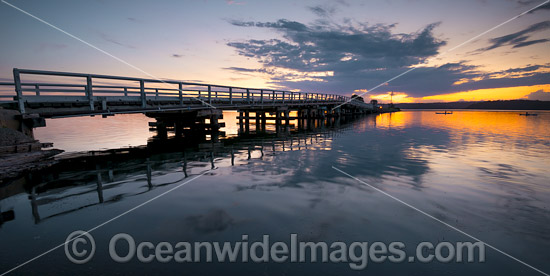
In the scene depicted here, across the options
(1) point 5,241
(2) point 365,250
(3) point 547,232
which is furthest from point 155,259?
(3) point 547,232

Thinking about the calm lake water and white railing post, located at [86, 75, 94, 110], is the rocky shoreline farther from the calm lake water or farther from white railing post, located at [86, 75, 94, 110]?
white railing post, located at [86, 75, 94, 110]

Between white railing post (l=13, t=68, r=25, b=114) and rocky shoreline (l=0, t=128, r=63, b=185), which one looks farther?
white railing post (l=13, t=68, r=25, b=114)

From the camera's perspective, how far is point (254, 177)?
780 centimetres

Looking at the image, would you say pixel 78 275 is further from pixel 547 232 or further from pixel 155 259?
pixel 547 232

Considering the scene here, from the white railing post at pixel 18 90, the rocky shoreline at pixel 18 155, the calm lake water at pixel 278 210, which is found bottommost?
the calm lake water at pixel 278 210

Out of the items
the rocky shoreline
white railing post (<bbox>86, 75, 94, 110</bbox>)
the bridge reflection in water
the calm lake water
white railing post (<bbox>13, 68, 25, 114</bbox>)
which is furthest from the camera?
white railing post (<bbox>86, 75, 94, 110</bbox>)

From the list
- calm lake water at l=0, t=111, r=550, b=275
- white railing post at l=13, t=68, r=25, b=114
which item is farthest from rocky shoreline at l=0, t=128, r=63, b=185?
white railing post at l=13, t=68, r=25, b=114

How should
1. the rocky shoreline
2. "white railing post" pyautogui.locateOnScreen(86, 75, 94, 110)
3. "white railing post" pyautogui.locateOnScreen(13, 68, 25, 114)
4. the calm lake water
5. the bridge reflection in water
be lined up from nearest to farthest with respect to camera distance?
the calm lake water, the bridge reflection in water, the rocky shoreline, "white railing post" pyautogui.locateOnScreen(13, 68, 25, 114), "white railing post" pyautogui.locateOnScreen(86, 75, 94, 110)

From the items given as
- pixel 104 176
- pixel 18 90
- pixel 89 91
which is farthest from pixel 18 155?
pixel 89 91

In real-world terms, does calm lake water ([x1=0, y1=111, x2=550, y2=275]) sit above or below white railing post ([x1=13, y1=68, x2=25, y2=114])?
below

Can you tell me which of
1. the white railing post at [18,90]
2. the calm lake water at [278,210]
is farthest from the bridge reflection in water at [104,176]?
the white railing post at [18,90]

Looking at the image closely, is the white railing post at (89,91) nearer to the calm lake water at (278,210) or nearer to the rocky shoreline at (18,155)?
the rocky shoreline at (18,155)

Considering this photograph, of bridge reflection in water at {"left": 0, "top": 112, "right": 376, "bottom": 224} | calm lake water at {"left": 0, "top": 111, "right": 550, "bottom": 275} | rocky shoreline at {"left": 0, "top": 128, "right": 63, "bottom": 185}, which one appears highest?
rocky shoreline at {"left": 0, "top": 128, "right": 63, "bottom": 185}

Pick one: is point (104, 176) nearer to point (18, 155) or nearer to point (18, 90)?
point (18, 155)
